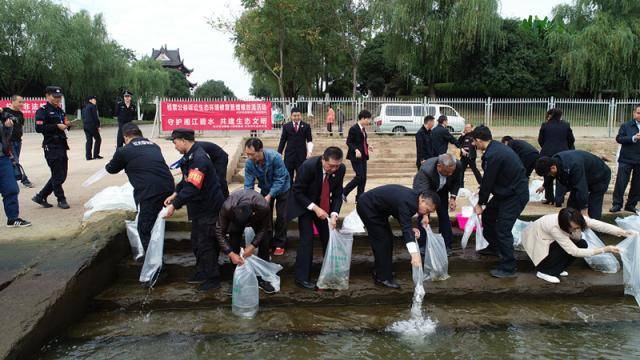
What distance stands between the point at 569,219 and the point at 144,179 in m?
4.21

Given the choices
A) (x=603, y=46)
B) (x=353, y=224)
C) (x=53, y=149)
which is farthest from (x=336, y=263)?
(x=603, y=46)

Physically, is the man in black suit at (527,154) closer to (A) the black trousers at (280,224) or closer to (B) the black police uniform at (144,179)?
(A) the black trousers at (280,224)

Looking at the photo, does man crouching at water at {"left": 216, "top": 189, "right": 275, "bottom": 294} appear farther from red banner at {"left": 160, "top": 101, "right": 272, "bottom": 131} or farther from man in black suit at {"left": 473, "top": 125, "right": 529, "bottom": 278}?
red banner at {"left": 160, "top": 101, "right": 272, "bottom": 131}

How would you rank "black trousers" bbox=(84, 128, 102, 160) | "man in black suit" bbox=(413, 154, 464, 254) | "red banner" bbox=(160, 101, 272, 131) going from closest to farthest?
"man in black suit" bbox=(413, 154, 464, 254) < "black trousers" bbox=(84, 128, 102, 160) < "red banner" bbox=(160, 101, 272, 131)

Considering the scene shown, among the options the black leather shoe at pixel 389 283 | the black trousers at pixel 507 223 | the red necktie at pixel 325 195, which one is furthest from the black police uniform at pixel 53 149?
the black trousers at pixel 507 223

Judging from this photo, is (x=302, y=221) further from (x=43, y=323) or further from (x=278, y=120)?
(x=278, y=120)

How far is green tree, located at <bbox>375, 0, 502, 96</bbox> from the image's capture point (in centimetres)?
2248

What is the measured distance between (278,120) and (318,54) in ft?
36.1

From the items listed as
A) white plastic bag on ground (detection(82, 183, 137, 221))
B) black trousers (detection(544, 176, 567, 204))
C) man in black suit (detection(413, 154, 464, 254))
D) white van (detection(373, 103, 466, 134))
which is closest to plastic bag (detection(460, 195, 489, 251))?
man in black suit (detection(413, 154, 464, 254))

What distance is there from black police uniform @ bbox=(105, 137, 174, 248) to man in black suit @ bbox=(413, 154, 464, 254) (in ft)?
8.58

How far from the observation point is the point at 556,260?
4.87m

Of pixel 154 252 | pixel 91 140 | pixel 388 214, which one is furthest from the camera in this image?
pixel 91 140

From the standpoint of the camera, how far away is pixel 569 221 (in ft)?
14.8

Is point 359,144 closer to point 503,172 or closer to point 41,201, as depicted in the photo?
point 503,172
